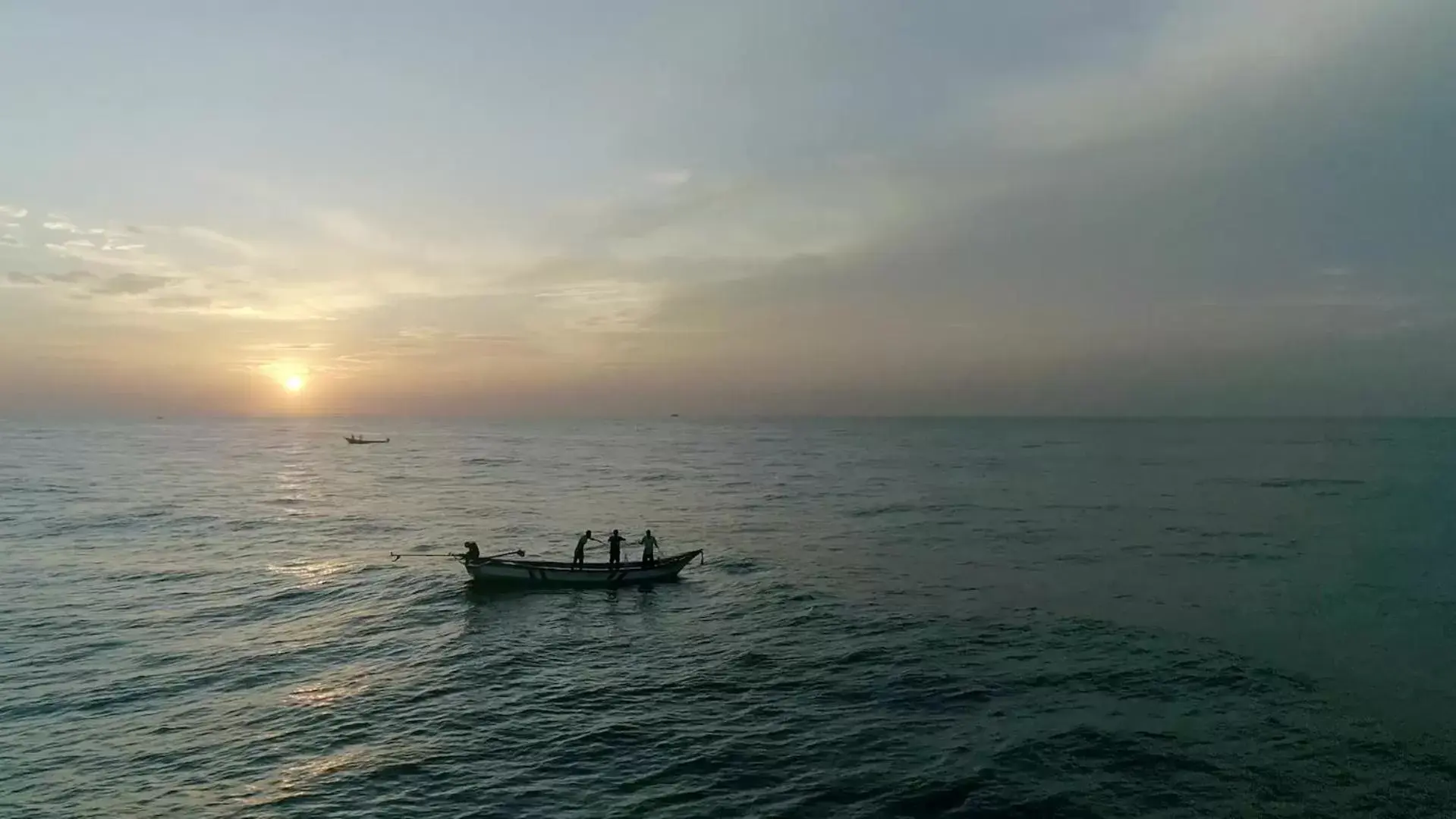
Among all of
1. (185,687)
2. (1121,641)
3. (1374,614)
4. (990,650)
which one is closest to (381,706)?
(185,687)

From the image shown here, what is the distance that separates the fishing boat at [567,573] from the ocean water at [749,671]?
106 centimetres

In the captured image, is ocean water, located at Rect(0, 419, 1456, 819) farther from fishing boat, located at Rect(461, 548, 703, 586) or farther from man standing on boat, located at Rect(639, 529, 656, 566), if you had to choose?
man standing on boat, located at Rect(639, 529, 656, 566)

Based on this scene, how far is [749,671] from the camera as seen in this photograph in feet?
91.4

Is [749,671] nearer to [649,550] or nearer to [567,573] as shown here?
[649,550]

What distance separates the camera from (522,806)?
18.2 metres

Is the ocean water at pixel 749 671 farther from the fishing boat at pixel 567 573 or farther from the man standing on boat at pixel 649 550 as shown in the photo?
the man standing on boat at pixel 649 550

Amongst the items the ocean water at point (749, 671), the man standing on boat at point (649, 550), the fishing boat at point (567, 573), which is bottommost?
the ocean water at point (749, 671)

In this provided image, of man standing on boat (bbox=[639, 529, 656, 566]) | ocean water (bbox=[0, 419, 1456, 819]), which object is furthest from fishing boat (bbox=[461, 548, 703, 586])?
ocean water (bbox=[0, 419, 1456, 819])

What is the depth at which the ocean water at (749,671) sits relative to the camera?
19.1 m

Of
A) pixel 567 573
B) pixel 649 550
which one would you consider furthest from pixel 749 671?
pixel 567 573

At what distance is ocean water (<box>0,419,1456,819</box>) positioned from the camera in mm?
19125

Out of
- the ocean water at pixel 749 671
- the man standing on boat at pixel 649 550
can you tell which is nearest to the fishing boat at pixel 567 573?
the man standing on boat at pixel 649 550

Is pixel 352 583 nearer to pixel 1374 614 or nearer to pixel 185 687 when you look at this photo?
pixel 185 687

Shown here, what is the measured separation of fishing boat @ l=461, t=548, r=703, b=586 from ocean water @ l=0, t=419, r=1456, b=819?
1060 mm
